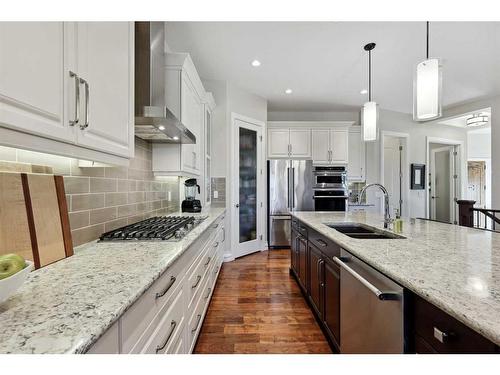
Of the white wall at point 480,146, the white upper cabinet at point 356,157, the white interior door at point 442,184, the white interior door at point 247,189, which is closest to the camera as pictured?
the white interior door at point 247,189

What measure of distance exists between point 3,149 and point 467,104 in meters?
6.69

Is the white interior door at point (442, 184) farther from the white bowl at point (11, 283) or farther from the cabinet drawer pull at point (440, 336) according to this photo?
the white bowl at point (11, 283)

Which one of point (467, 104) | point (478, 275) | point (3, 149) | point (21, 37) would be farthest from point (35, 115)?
point (467, 104)

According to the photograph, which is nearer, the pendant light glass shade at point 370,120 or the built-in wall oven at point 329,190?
the pendant light glass shade at point 370,120

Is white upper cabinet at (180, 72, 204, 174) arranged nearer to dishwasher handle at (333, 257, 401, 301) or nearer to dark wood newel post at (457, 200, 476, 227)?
dishwasher handle at (333, 257, 401, 301)

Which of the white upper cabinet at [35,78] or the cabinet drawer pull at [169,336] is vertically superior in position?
the white upper cabinet at [35,78]

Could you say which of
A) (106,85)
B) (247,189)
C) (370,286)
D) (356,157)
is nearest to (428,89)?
(370,286)

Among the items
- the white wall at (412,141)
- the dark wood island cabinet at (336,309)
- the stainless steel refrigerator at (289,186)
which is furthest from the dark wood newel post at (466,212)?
the dark wood island cabinet at (336,309)

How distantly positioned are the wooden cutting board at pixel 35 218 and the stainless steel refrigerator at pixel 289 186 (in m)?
3.75

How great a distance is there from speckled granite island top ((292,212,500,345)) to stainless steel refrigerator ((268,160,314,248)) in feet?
9.48

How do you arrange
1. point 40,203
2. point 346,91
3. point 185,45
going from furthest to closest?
point 346,91 → point 185,45 → point 40,203

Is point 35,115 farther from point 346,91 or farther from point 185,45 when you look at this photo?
point 346,91

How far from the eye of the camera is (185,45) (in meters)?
2.98

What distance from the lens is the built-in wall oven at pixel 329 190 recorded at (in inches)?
187
